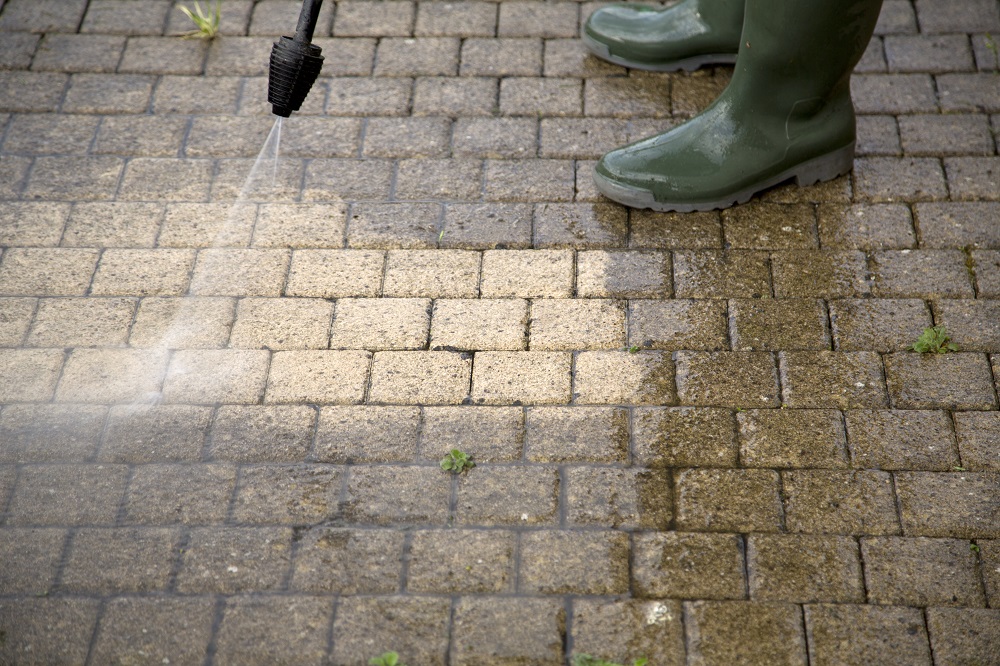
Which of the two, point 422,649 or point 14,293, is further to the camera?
point 14,293

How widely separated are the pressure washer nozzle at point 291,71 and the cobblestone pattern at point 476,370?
561mm

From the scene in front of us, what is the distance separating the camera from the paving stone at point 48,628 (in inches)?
88.8

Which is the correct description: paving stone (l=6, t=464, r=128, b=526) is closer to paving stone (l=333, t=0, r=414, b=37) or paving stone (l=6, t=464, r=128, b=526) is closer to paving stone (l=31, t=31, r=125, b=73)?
paving stone (l=31, t=31, r=125, b=73)

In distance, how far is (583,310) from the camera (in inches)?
119

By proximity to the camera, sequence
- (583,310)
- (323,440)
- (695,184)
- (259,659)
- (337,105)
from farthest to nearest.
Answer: (337,105), (695,184), (583,310), (323,440), (259,659)

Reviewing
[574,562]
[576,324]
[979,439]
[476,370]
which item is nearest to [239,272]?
[476,370]

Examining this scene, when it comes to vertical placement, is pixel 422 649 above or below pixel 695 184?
below

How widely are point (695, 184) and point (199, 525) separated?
75.6 inches

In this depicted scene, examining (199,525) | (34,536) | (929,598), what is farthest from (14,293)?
(929,598)

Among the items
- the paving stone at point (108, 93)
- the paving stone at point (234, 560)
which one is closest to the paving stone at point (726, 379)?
the paving stone at point (234, 560)

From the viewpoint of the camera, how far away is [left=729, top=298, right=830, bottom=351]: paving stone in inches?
115

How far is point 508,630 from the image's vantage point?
7.52 feet

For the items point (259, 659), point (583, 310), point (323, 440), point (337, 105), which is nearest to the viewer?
point (259, 659)

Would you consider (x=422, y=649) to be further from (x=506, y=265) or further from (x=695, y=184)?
(x=695, y=184)
